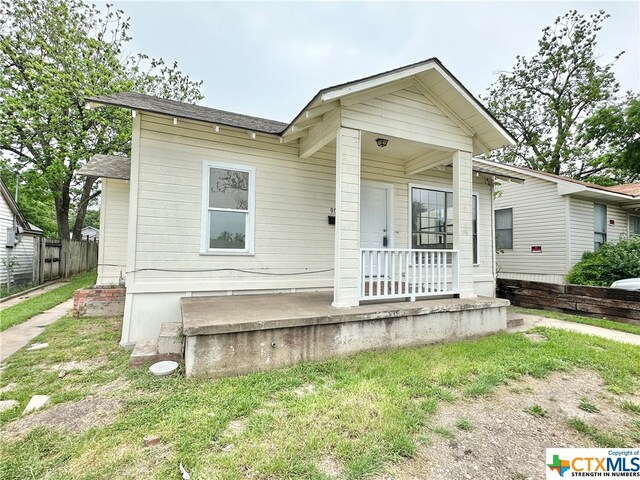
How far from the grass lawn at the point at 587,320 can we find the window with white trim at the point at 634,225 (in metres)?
7.91

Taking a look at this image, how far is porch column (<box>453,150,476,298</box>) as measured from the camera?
519 centimetres

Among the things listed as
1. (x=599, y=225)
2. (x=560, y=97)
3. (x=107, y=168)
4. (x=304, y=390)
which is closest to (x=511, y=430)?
(x=304, y=390)

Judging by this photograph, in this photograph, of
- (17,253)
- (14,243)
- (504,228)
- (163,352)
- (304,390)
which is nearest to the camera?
(304,390)

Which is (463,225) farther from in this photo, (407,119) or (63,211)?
(63,211)

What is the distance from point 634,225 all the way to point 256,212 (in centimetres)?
1451

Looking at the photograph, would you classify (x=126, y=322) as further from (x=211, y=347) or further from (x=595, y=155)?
(x=595, y=155)

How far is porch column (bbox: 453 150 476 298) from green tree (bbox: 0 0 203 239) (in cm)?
1400

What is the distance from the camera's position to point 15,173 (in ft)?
48.5

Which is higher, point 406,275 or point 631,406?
point 406,275

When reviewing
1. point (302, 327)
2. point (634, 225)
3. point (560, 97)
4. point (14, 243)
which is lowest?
point (302, 327)

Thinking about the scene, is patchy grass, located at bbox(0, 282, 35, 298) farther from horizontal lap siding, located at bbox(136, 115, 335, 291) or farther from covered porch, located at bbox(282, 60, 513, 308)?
covered porch, located at bbox(282, 60, 513, 308)

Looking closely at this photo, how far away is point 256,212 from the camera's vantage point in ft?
16.9

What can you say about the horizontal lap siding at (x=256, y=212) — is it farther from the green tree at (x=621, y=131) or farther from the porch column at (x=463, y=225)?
Answer: the green tree at (x=621, y=131)

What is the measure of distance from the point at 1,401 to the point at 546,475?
4.43m
